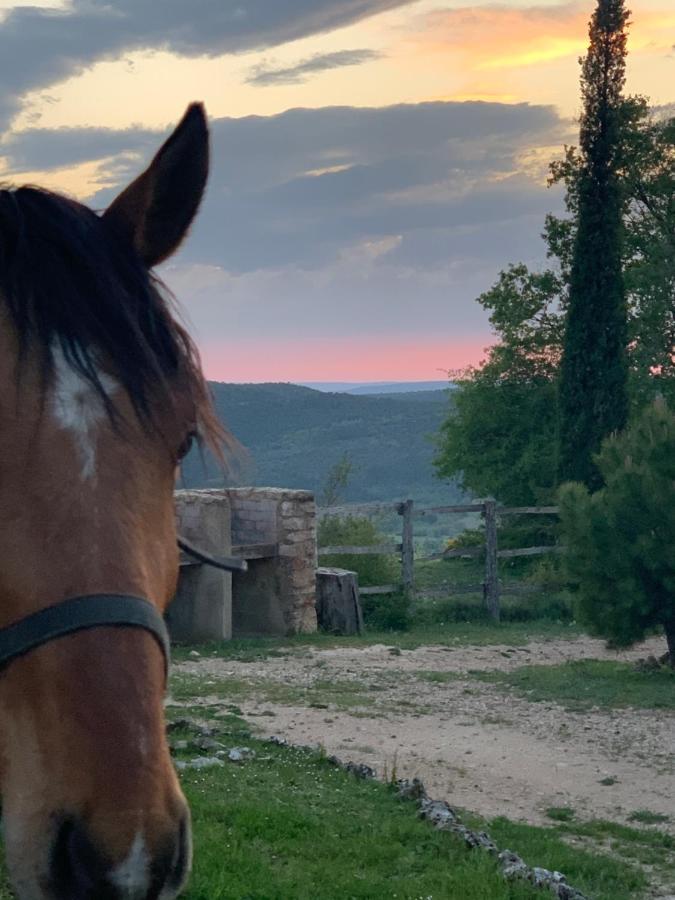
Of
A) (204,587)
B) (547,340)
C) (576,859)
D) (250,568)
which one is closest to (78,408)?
(576,859)

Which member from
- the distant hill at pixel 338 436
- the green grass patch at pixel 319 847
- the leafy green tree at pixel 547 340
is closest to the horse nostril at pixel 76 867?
the green grass patch at pixel 319 847

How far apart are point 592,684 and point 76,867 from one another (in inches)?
368

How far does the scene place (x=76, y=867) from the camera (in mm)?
1369

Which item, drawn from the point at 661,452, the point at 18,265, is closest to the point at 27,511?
the point at 18,265

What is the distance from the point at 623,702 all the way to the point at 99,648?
8.59m

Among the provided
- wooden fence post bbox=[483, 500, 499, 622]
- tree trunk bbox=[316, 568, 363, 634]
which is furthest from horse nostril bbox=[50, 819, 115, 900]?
wooden fence post bbox=[483, 500, 499, 622]

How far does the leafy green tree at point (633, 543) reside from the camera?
402 inches

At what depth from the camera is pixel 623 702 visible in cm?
933

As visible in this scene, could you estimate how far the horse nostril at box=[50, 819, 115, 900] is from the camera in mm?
1355

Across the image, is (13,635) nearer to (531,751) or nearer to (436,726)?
(531,751)

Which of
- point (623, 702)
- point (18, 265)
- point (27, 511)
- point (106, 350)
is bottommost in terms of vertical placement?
point (623, 702)

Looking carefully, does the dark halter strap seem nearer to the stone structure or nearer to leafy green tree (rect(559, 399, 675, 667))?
leafy green tree (rect(559, 399, 675, 667))

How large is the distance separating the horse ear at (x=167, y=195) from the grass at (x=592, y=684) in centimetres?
780

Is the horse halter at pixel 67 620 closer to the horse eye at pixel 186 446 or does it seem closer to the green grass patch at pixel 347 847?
the horse eye at pixel 186 446
